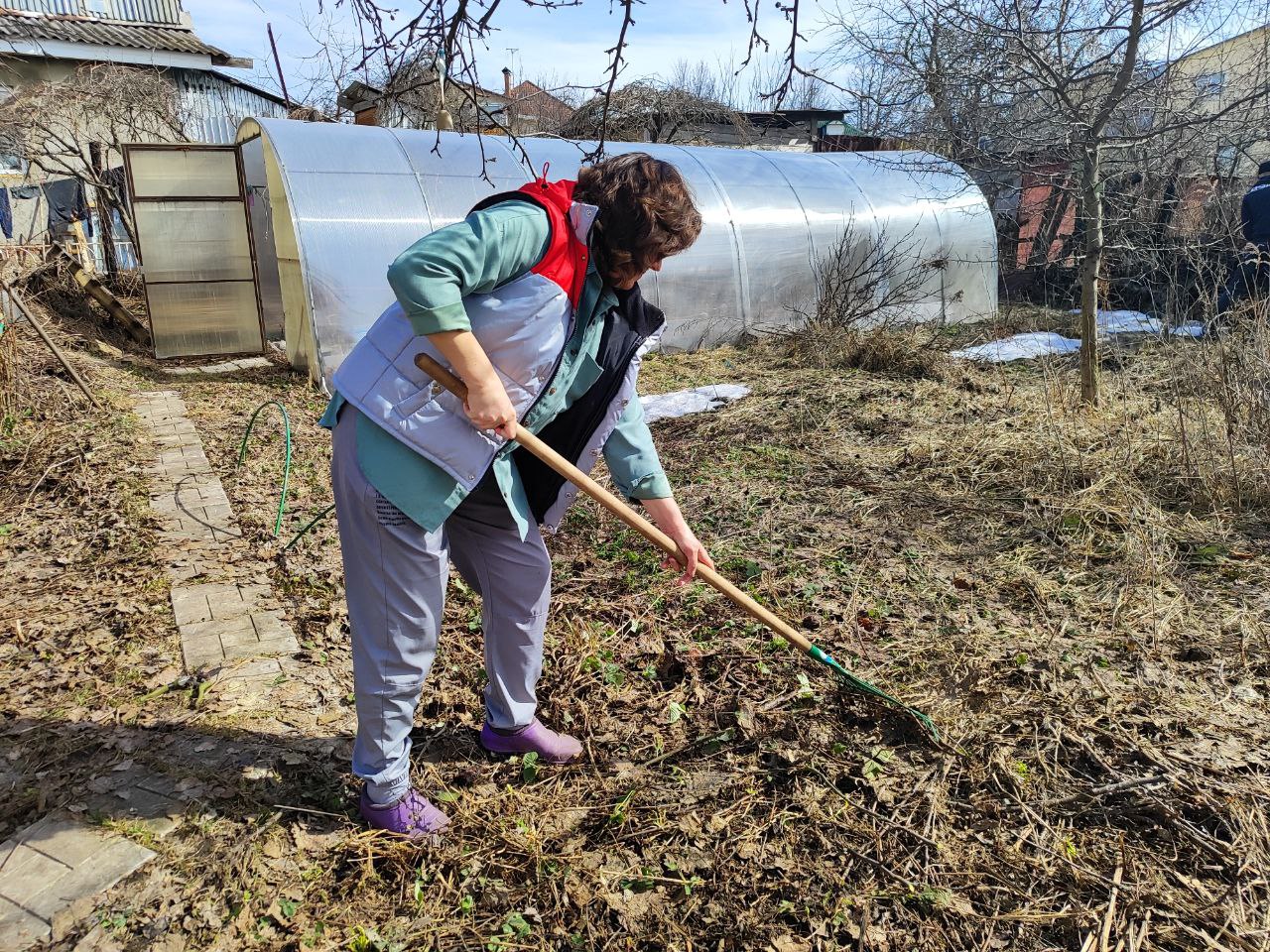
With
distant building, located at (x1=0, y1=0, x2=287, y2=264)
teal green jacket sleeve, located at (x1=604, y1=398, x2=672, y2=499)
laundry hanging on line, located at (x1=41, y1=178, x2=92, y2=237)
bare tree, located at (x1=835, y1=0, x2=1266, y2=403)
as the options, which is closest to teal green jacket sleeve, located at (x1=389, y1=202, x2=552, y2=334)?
teal green jacket sleeve, located at (x1=604, y1=398, x2=672, y2=499)

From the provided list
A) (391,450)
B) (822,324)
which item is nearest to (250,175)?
(822,324)

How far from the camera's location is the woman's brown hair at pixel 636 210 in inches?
76.2

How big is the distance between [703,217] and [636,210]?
7.11m

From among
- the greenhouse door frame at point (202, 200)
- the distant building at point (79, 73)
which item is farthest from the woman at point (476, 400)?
the distant building at point (79, 73)

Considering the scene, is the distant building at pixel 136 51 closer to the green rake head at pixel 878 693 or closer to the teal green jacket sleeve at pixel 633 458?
the teal green jacket sleeve at pixel 633 458

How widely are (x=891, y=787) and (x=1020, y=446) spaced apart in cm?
343

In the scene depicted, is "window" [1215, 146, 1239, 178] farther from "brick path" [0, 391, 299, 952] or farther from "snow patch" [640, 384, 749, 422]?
"brick path" [0, 391, 299, 952]

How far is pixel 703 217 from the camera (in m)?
8.71

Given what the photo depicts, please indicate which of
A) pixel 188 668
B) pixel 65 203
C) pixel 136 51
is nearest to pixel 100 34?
pixel 136 51

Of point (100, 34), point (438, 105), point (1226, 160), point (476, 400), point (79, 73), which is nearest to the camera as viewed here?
point (476, 400)

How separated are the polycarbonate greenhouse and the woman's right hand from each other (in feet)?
15.2

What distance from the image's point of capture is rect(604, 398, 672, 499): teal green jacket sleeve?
2348 millimetres

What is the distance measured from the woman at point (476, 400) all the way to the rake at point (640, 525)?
0.04 m

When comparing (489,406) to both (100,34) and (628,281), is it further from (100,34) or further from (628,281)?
(100,34)
